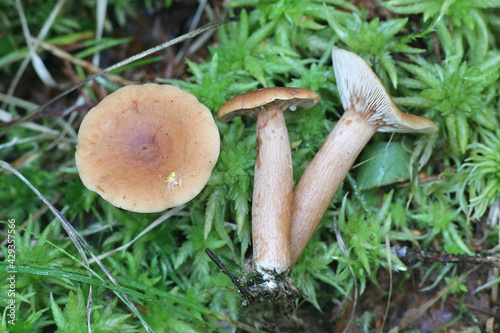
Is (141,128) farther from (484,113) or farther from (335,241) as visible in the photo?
(484,113)

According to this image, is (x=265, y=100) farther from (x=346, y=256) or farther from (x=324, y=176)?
(x=346, y=256)

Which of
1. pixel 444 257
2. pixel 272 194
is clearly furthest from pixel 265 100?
pixel 444 257

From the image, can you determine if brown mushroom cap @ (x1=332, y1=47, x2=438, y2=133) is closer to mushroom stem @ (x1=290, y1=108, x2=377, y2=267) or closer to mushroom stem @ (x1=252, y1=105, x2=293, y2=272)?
mushroom stem @ (x1=290, y1=108, x2=377, y2=267)

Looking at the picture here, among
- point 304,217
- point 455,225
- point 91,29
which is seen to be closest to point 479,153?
point 455,225

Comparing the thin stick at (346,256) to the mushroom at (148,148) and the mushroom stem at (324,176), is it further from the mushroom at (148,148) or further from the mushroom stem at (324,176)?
the mushroom at (148,148)

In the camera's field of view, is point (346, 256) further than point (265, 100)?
Yes

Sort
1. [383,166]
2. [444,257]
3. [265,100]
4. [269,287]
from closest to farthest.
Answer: [265,100], [269,287], [444,257], [383,166]

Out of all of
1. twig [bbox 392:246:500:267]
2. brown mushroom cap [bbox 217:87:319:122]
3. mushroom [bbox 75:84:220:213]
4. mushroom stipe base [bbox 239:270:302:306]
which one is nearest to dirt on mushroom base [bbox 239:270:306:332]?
mushroom stipe base [bbox 239:270:302:306]
